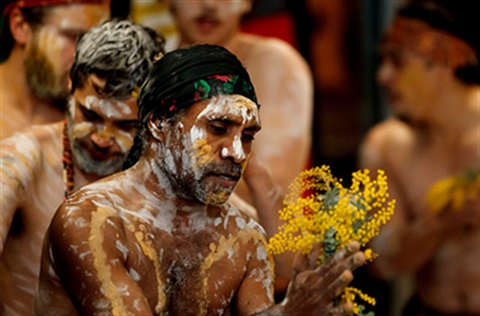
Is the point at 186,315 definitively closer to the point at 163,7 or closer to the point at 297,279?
the point at 297,279

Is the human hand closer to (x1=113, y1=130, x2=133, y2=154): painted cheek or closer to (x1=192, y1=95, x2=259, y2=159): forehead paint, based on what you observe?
(x1=192, y1=95, x2=259, y2=159): forehead paint

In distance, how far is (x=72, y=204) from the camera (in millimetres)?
4219

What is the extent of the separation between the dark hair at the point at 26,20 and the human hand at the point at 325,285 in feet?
7.04

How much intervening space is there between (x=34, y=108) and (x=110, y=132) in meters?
0.96

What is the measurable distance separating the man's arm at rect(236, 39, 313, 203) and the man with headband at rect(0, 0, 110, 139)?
3.79 ft

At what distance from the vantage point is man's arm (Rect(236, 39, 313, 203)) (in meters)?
6.78

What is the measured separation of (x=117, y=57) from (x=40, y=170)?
1.65ft

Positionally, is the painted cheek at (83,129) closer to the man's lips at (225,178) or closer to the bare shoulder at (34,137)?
the bare shoulder at (34,137)

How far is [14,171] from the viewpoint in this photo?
495 centimetres

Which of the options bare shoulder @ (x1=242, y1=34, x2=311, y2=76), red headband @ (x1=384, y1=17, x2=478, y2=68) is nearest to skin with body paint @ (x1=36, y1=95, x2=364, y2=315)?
bare shoulder @ (x1=242, y1=34, x2=311, y2=76)

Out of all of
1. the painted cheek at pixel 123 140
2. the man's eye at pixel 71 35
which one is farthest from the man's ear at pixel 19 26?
the painted cheek at pixel 123 140

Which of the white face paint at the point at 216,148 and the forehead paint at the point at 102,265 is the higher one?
the white face paint at the point at 216,148

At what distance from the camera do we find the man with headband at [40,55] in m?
5.72

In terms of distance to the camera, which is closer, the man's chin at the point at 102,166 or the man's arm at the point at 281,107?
the man's chin at the point at 102,166
